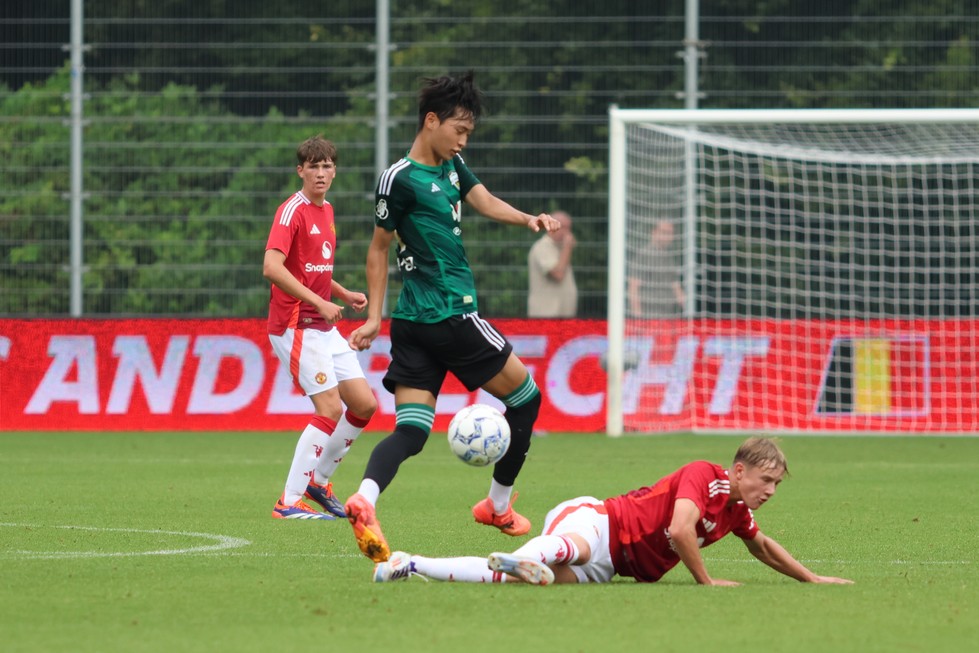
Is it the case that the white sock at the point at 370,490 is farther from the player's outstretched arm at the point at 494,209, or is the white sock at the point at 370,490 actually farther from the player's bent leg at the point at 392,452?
the player's outstretched arm at the point at 494,209

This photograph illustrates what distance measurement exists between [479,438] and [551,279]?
365 inches

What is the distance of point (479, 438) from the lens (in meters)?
6.95

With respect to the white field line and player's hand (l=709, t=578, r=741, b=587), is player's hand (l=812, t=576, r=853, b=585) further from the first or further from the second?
the white field line

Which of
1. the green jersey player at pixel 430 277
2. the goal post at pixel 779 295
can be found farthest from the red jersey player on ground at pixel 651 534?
the goal post at pixel 779 295

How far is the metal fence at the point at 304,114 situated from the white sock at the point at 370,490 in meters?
9.53

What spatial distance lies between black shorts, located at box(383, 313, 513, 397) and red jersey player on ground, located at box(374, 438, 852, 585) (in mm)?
950

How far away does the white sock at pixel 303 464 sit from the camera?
9070 mm

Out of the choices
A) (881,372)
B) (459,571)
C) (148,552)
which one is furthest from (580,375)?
(459,571)

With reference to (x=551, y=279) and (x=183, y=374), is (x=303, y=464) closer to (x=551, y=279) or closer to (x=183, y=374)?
(x=183, y=374)

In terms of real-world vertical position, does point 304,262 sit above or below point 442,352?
above

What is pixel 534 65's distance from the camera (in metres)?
16.4

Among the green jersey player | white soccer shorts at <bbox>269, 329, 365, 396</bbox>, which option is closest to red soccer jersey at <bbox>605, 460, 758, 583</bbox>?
the green jersey player

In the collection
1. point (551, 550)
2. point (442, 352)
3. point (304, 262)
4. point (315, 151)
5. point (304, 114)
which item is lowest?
point (551, 550)

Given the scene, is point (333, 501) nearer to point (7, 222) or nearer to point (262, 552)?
point (262, 552)
